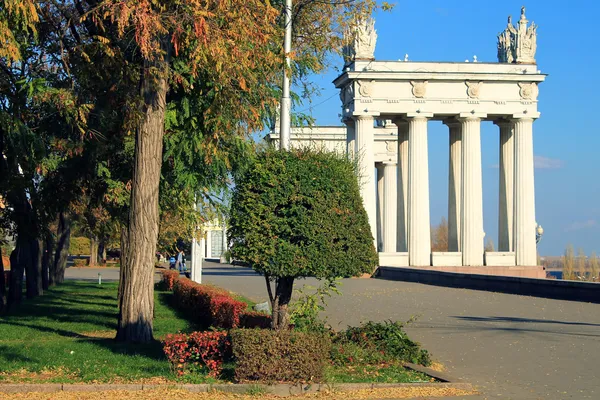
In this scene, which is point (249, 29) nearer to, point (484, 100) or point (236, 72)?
point (236, 72)

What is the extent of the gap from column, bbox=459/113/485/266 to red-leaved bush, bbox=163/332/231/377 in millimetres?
49907

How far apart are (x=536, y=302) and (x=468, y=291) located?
27.4 ft

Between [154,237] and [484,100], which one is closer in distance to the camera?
[154,237]

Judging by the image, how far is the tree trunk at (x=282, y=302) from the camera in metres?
14.6

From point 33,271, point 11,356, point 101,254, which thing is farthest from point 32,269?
point 101,254

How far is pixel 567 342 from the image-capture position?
57.9ft

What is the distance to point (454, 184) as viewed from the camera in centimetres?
6519

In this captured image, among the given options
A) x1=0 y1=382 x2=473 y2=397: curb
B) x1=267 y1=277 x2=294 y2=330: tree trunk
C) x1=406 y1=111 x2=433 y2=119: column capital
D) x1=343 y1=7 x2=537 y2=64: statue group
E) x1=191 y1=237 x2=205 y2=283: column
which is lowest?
x1=0 y1=382 x2=473 y2=397: curb

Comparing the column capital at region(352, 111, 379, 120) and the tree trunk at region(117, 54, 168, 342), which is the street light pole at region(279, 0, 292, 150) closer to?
the tree trunk at region(117, 54, 168, 342)

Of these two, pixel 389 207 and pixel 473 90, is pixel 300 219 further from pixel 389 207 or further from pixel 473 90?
pixel 389 207

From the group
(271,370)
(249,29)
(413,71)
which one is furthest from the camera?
(413,71)

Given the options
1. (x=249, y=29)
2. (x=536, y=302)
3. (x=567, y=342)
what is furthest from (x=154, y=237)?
(x=536, y=302)

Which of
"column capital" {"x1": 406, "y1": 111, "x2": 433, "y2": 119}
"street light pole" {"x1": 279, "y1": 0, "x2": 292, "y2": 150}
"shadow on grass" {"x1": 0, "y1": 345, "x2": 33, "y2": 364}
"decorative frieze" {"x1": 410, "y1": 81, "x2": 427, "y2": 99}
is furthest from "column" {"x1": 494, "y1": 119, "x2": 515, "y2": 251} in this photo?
"shadow on grass" {"x1": 0, "y1": 345, "x2": 33, "y2": 364}

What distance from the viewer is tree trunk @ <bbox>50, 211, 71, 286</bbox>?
129 ft
